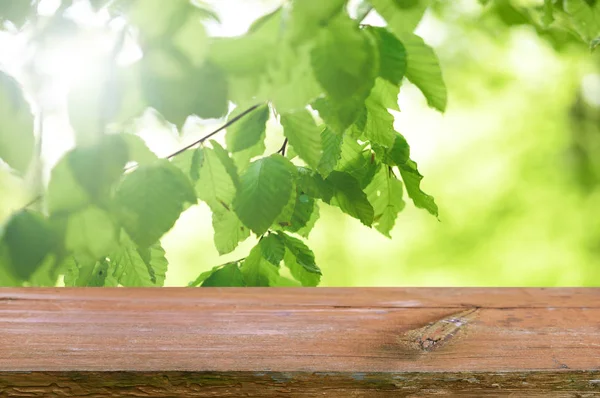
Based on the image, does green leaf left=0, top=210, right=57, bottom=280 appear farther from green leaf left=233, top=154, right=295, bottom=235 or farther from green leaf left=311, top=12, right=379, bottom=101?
green leaf left=311, top=12, right=379, bottom=101

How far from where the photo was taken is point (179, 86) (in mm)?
602

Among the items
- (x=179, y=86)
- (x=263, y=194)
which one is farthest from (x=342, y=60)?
(x=263, y=194)

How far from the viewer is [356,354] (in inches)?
23.0

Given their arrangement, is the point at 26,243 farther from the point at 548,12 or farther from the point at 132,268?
the point at 548,12

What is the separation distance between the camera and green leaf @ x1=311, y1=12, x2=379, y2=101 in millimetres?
593

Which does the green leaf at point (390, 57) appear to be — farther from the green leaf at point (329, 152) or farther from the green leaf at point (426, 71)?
the green leaf at point (329, 152)

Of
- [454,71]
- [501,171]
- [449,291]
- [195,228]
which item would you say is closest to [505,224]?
[501,171]

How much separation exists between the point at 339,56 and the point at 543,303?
0.37 meters

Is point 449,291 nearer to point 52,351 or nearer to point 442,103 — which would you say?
point 442,103

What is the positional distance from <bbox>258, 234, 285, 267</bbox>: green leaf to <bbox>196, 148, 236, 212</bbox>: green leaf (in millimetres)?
93

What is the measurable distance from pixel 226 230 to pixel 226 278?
72 millimetres

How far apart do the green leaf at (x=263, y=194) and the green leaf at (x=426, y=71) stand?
196mm

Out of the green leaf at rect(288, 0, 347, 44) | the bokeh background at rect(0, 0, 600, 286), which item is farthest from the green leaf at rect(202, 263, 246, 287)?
the bokeh background at rect(0, 0, 600, 286)

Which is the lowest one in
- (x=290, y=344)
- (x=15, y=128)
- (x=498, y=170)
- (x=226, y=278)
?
(x=290, y=344)
